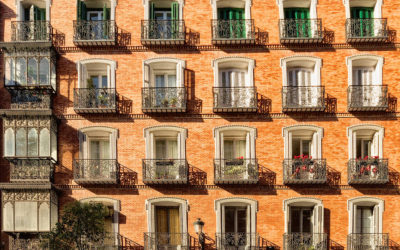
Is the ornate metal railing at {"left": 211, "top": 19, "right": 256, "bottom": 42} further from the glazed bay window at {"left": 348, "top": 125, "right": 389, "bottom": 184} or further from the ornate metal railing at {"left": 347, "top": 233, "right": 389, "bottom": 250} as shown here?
the ornate metal railing at {"left": 347, "top": 233, "right": 389, "bottom": 250}

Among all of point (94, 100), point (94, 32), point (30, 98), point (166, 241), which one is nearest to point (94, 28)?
point (94, 32)

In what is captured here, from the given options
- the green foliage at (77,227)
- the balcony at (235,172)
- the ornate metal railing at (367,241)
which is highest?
the balcony at (235,172)

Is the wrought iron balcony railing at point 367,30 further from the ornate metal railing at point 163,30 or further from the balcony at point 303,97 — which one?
the ornate metal railing at point 163,30

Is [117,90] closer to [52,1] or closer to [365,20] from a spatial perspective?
[52,1]

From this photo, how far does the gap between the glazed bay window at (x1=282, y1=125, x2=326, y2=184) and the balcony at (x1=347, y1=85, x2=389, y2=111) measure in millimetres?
1690

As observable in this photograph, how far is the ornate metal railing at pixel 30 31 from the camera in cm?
2277

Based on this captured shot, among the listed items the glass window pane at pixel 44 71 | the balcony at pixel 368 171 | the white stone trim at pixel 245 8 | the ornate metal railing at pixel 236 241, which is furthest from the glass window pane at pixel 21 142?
the balcony at pixel 368 171

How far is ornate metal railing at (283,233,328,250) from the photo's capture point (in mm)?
21422

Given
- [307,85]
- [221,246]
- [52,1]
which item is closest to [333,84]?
[307,85]

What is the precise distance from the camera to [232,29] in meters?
22.9

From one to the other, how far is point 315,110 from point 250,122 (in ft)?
8.41

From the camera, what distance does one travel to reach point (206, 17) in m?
23.2

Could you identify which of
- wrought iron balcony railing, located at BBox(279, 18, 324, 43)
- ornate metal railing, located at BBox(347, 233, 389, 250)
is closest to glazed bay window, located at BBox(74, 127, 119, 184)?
wrought iron balcony railing, located at BBox(279, 18, 324, 43)

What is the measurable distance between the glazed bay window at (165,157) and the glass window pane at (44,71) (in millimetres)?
4407
